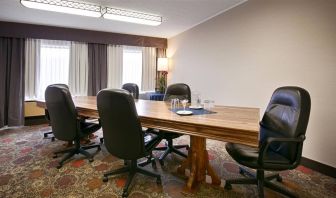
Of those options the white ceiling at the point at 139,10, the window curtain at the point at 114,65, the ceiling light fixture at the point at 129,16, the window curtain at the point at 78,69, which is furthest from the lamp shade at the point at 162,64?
the window curtain at the point at 78,69

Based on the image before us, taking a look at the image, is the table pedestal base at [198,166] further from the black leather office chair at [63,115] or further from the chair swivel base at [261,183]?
the black leather office chair at [63,115]

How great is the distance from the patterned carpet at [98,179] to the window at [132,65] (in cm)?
293

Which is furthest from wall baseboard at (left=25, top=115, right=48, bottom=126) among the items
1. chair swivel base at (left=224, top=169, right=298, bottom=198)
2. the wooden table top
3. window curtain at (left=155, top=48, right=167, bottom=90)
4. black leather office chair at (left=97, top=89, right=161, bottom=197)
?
chair swivel base at (left=224, top=169, right=298, bottom=198)

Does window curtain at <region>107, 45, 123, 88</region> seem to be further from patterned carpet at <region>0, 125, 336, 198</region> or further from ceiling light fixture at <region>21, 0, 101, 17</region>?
patterned carpet at <region>0, 125, 336, 198</region>

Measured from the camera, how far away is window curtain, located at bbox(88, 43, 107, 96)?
4.98 m

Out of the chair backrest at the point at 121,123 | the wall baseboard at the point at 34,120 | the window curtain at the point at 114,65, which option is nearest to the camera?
the chair backrest at the point at 121,123

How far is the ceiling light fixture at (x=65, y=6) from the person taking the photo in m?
2.96

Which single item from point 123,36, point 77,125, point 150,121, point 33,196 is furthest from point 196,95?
point 123,36

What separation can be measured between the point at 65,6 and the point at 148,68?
9.63 ft

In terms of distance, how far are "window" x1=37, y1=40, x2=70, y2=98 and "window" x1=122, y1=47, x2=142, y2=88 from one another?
1385 millimetres

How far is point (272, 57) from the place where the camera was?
3.14 meters

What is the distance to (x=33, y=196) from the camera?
197 centimetres

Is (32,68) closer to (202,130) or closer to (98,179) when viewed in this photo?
(98,179)

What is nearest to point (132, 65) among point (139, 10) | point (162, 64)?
point (162, 64)
